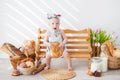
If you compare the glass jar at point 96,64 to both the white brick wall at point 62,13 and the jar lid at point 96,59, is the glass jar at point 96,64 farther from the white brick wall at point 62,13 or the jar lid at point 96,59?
the white brick wall at point 62,13

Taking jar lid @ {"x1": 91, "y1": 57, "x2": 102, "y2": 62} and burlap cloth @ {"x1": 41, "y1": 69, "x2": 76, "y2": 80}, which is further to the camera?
jar lid @ {"x1": 91, "y1": 57, "x2": 102, "y2": 62}

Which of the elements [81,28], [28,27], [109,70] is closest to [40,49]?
[28,27]

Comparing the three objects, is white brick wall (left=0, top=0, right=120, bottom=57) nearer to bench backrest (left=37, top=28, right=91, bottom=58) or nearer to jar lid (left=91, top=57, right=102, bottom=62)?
bench backrest (left=37, top=28, right=91, bottom=58)

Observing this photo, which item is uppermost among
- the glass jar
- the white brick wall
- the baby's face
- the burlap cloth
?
the white brick wall

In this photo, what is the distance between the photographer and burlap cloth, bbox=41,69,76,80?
1844mm

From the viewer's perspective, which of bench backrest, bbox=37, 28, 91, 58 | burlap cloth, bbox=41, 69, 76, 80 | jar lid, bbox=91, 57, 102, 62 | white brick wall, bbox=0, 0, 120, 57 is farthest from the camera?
white brick wall, bbox=0, 0, 120, 57

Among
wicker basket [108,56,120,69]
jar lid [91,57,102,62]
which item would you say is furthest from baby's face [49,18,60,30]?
wicker basket [108,56,120,69]

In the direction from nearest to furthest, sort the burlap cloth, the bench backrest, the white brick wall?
the burlap cloth → the bench backrest → the white brick wall

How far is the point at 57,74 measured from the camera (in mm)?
1908

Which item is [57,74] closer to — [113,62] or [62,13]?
[113,62]

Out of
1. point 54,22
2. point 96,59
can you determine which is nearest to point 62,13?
point 54,22

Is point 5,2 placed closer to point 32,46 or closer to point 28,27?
point 28,27

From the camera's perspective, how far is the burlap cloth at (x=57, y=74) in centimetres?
184

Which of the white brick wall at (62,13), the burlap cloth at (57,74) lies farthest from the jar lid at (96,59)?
the white brick wall at (62,13)
